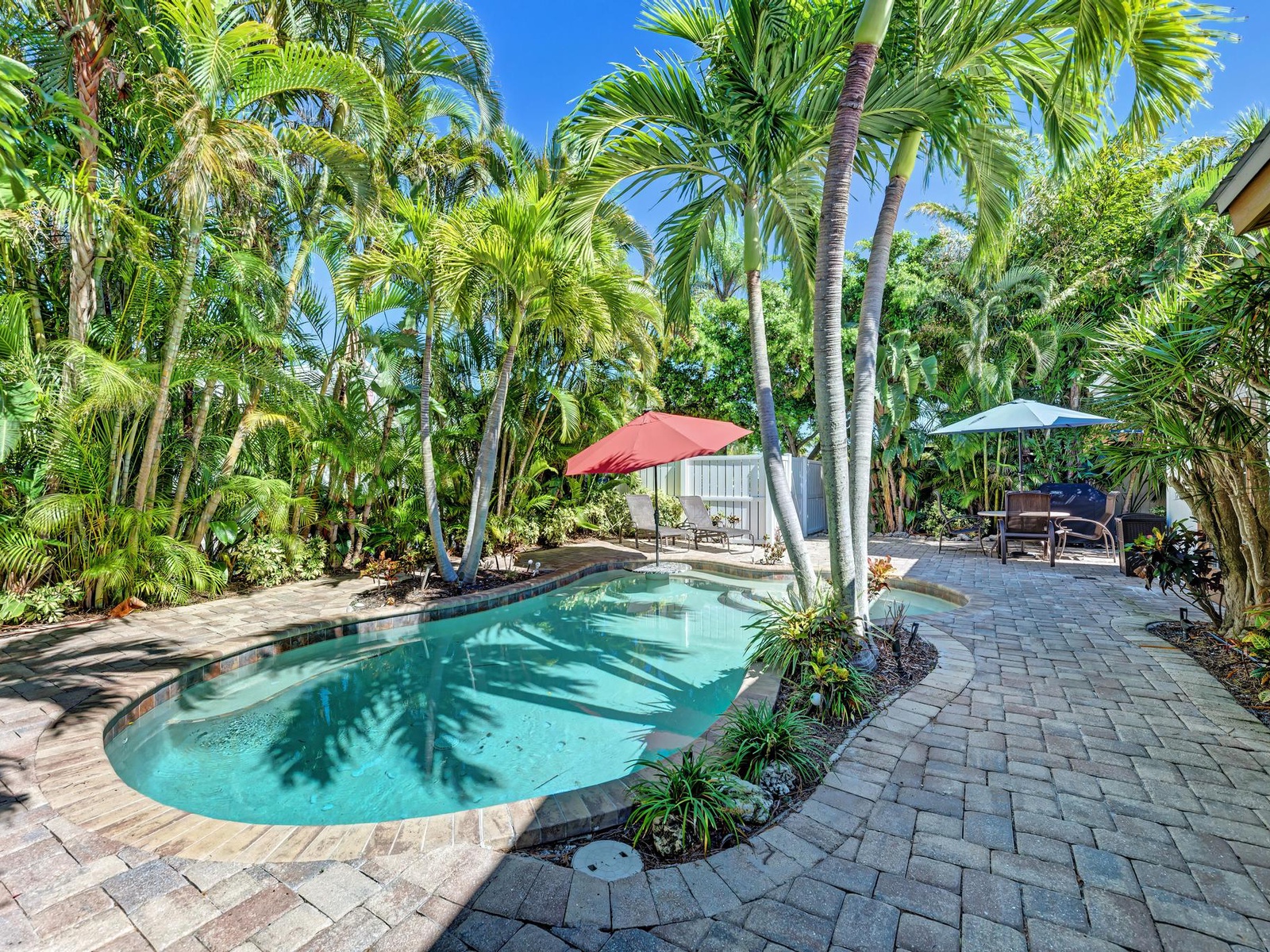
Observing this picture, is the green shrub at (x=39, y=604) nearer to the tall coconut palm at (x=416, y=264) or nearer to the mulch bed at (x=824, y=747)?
the tall coconut palm at (x=416, y=264)

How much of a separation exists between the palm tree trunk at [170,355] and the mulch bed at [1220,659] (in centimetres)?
914

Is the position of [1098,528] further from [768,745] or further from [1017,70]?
[768,745]

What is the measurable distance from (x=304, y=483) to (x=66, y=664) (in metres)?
3.87

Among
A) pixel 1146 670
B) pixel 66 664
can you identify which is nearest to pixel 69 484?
pixel 66 664

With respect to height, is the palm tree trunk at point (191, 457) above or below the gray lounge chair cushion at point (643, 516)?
above

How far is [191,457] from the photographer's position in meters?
6.40

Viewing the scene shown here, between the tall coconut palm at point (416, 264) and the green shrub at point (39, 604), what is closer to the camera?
the green shrub at point (39, 604)

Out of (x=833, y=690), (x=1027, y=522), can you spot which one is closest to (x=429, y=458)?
(x=833, y=690)

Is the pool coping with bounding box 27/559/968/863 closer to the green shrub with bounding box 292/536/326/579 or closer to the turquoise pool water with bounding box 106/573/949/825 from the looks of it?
the turquoise pool water with bounding box 106/573/949/825

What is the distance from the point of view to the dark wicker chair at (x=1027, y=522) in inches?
350

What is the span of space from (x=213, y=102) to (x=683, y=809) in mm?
6852

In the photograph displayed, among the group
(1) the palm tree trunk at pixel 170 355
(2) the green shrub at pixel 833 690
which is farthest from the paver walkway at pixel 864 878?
(1) the palm tree trunk at pixel 170 355

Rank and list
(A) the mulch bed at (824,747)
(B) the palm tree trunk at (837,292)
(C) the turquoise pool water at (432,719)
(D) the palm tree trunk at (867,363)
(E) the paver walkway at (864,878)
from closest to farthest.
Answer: (E) the paver walkway at (864,878), (A) the mulch bed at (824,747), (C) the turquoise pool water at (432,719), (B) the palm tree trunk at (837,292), (D) the palm tree trunk at (867,363)

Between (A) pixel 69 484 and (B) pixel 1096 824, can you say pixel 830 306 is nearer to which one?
(B) pixel 1096 824
